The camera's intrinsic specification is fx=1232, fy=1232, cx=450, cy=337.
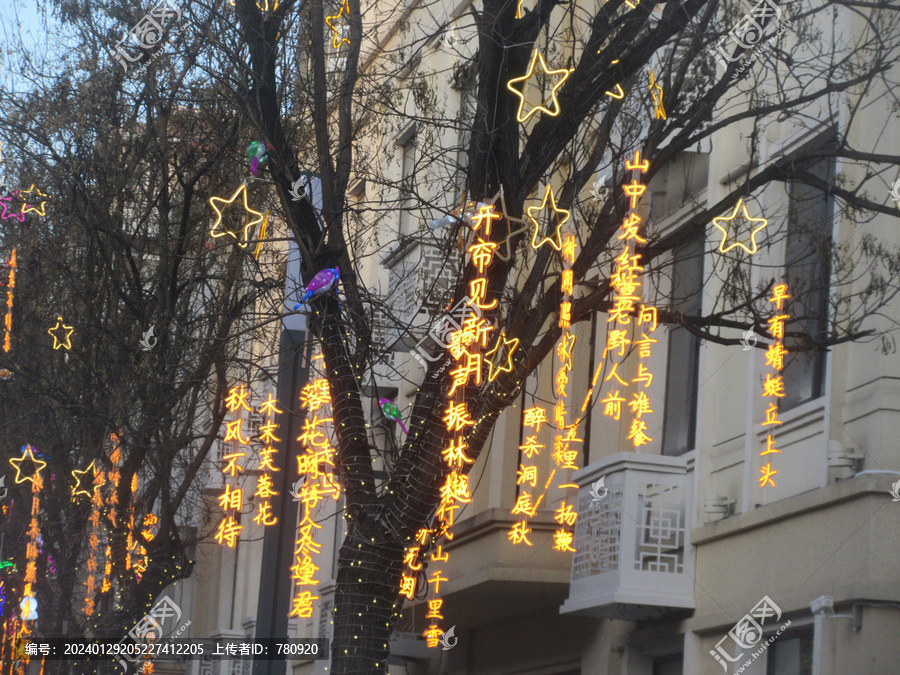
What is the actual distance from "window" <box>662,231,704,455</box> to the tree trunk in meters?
5.39

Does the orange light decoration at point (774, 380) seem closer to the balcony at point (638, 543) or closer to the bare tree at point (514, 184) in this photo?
the bare tree at point (514, 184)

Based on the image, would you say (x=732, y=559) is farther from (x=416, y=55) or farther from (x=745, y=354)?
(x=416, y=55)

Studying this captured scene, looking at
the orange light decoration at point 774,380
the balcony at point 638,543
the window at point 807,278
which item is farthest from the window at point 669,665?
the window at point 807,278

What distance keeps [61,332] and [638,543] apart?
924cm

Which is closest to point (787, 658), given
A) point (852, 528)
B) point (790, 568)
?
point (790, 568)

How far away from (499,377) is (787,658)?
385 cm

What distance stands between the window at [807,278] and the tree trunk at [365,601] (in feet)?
13.7

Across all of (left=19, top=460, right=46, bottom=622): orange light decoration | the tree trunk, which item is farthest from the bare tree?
(left=19, top=460, right=46, bottom=622): orange light decoration

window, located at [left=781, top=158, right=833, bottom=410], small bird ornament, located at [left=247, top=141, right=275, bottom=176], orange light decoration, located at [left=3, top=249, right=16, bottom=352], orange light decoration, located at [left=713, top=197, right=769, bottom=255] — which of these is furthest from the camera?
orange light decoration, located at [left=3, top=249, right=16, bottom=352]

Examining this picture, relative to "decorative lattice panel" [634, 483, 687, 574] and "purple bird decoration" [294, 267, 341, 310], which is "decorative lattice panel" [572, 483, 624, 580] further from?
"purple bird decoration" [294, 267, 341, 310]

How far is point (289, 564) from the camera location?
812 centimetres

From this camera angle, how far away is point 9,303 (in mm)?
18094

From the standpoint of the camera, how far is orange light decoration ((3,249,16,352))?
17828 mm

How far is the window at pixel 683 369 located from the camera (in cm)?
1328
